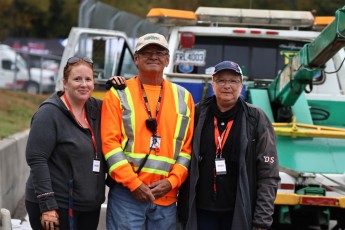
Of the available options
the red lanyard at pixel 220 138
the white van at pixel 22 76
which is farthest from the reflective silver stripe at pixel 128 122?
the white van at pixel 22 76

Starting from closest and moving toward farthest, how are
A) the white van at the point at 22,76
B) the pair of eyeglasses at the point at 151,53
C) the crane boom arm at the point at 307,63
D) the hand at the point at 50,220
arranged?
1. the hand at the point at 50,220
2. the pair of eyeglasses at the point at 151,53
3. the crane boom arm at the point at 307,63
4. the white van at the point at 22,76

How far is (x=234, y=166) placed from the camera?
5215 millimetres

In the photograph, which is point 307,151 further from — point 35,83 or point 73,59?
point 35,83

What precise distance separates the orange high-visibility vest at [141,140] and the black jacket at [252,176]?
9 cm

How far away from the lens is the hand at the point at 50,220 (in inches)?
193

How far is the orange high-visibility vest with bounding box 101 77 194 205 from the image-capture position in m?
5.07

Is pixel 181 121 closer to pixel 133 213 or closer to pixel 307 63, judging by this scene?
pixel 133 213

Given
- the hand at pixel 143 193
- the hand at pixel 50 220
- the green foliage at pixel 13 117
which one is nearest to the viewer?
the hand at pixel 50 220

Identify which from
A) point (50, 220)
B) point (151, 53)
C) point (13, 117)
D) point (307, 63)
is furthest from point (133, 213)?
point (13, 117)

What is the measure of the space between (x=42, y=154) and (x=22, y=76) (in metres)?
24.7

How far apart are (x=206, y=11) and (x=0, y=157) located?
3.45m

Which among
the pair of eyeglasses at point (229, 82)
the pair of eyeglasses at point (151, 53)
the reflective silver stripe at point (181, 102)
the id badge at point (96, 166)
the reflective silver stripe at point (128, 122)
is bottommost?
the id badge at point (96, 166)

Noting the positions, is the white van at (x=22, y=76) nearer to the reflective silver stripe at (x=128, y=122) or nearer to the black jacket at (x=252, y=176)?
the reflective silver stripe at (x=128, y=122)

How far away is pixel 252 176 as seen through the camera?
17.2ft
